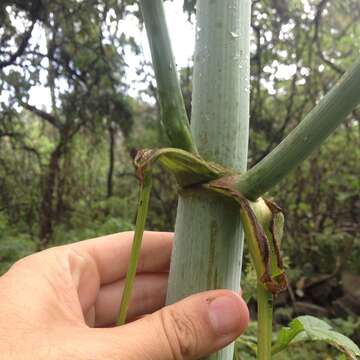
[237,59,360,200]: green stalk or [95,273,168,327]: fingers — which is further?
[95,273,168,327]: fingers

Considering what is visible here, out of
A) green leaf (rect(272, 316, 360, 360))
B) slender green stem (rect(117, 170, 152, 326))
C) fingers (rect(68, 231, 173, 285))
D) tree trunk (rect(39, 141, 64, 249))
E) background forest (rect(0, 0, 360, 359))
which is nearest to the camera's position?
slender green stem (rect(117, 170, 152, 326))

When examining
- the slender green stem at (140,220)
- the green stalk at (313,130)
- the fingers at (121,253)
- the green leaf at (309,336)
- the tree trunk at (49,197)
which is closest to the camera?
the green stalk at (313,130)

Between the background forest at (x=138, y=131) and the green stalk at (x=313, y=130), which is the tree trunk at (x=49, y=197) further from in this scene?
the green stalk at (x=313, y=130)

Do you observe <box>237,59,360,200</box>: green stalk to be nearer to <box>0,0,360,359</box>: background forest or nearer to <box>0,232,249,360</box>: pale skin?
<box>0,232,249,360</box>: pale skin

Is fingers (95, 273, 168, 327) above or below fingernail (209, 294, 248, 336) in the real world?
below

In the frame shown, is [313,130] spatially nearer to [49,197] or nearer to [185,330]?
[185,330]

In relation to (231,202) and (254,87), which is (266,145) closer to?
(254,87)

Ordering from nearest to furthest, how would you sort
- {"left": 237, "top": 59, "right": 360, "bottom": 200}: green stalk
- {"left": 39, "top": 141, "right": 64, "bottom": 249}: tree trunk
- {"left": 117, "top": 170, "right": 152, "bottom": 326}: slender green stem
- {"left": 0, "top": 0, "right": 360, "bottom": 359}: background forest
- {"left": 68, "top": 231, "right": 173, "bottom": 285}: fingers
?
{"left": 237, "top": 59, "right": 360, "bottom": 200}: green stalk
{"left": 117, "top": 170, "right": 152, "bottom": 326}: slender green stem
{"left": 68, "top": 231, "right": 173, "bottom": 285}: fingers
{"left": 0, "top": 0, "right": 360, "bottom": 359}: background forest
{"left": 39, "top": 141, "right": 64, "bottom": 249}: tree trunk

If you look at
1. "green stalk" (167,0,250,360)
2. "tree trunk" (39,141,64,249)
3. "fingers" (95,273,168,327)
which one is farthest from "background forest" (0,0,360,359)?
"green stalk" (167,0,250,360)

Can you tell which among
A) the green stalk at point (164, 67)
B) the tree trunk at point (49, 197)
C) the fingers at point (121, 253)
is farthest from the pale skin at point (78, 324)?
the tree trunk at point (49, 197)
